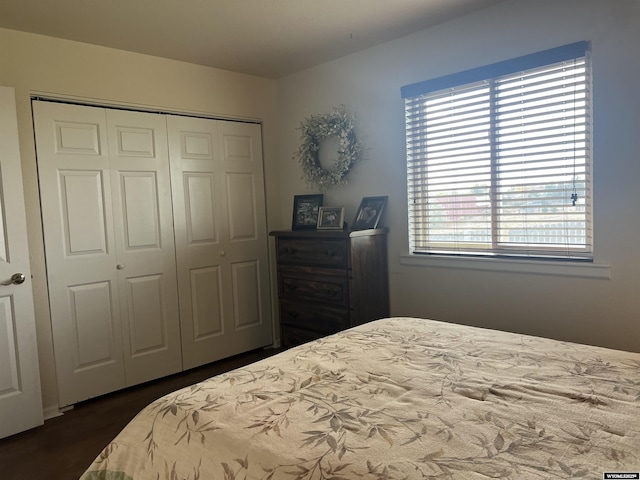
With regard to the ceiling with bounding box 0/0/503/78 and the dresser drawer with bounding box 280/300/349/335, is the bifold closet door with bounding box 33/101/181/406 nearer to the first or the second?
the ceiling with bounding box 0/0/503/78

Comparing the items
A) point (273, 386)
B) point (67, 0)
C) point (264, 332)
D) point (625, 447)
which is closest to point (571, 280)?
point (625, 447)

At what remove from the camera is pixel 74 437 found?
2619 millimetres

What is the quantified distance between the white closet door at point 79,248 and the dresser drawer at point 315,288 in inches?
47.1

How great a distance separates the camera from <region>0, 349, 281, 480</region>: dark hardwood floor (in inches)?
90.8

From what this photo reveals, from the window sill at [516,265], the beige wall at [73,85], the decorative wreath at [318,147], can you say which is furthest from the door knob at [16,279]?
the window sill at [516,265]

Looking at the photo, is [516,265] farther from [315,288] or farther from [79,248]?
[79,248]

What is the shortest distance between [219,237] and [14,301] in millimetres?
1481

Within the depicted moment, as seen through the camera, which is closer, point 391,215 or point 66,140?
point 66,140

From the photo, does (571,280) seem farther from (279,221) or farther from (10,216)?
(10,216)

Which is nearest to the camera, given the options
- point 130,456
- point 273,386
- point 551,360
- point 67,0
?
point 130,456

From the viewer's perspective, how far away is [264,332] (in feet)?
13.3

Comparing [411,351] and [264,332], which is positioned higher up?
[411,351]

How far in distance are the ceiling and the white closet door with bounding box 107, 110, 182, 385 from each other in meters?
0.57

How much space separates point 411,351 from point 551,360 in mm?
475
